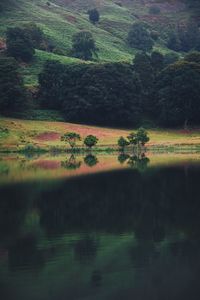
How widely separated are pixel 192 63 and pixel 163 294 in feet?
384

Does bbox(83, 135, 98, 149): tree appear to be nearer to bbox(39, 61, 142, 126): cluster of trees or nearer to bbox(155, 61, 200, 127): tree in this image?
bbox(39, 61, 142, 126): cluster of trees

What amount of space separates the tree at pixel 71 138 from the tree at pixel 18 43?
55.1 meters

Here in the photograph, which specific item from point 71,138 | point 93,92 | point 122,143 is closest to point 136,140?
point 122,143

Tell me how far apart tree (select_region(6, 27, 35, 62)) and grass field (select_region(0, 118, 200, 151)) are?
38845mm

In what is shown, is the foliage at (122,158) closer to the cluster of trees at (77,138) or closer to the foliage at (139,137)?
the cluster of trees at (77,138)

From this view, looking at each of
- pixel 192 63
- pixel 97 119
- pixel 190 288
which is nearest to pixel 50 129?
pixel 97 119

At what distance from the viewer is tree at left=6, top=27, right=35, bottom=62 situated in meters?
150

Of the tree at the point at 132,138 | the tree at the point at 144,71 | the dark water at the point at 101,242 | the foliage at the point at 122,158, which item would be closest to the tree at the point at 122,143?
the tree at the point at 132,138

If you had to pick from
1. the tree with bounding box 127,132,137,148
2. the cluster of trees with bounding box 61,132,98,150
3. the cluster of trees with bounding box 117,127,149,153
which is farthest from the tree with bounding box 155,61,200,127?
the cluster of trees with bounding box 61,132,98,150

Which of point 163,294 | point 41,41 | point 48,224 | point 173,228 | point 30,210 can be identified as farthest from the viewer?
point 41,41

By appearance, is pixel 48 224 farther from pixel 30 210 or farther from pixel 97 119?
pixel 97 119

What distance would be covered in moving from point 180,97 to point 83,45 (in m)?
56.5

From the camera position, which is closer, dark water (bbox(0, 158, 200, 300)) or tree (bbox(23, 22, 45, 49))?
dark water (bbox(0, 158, 200, 300))

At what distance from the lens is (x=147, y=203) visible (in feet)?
127
